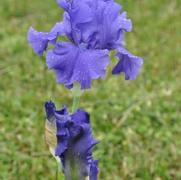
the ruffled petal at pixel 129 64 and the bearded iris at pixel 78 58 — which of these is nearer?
the bearded iris at pixel 78 58

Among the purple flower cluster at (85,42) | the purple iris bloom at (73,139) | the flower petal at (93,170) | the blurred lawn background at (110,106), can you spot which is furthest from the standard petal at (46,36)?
the blurred lawn background at (110,106)

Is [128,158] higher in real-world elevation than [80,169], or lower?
lower

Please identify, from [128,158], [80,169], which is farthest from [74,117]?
[128,158]

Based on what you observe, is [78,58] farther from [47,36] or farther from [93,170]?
[93,170]

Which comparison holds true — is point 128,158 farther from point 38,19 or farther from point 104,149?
point 38,19

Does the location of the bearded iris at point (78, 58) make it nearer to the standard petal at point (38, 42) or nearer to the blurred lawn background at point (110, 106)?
the standard petal at point (38, 42)

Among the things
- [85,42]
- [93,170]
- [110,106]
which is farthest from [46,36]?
[110,106]
